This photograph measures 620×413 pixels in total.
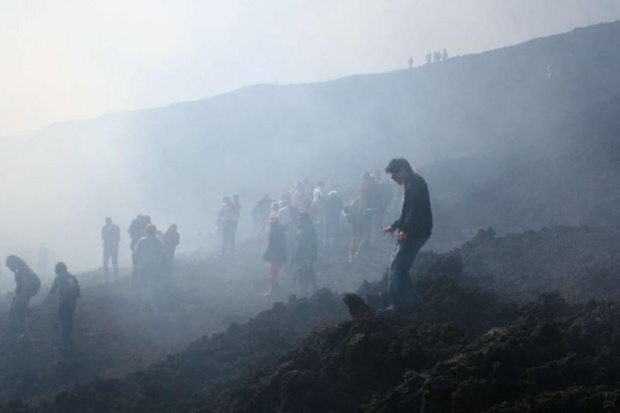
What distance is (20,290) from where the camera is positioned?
1358 centimetres

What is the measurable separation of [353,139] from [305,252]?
44611 mm

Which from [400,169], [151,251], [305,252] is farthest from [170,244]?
[400,169]

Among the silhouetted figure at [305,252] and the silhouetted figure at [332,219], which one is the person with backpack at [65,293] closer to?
the silhouetted figure at [305,252]

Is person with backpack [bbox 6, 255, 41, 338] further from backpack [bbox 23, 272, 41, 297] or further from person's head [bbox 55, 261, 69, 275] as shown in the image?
person's head [bbox 55, 261, 69, 275]

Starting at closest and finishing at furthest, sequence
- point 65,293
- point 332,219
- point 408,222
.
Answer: point 408,222 < point 65,293 < point 332,219

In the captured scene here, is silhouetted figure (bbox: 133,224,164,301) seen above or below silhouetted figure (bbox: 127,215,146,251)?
below

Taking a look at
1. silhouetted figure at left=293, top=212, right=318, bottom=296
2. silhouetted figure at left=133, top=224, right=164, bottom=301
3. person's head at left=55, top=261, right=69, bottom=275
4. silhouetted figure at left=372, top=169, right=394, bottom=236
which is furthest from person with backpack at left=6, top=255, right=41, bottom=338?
silhouetted figure at left=372, top=169, right=394, bottom=236

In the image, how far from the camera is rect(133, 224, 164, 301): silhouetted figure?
1570 centimetres

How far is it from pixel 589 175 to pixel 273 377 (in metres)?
21.3

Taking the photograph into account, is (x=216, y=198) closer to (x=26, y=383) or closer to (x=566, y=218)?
(x=566, y=218)

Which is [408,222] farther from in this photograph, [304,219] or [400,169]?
[304,219]

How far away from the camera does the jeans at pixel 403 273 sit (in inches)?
335

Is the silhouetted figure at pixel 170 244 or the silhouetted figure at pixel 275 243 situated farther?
the silhouetted figure at pixel 170 244

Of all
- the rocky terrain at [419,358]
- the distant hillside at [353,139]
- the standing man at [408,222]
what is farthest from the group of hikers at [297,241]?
the distant hillside at [353,139]
